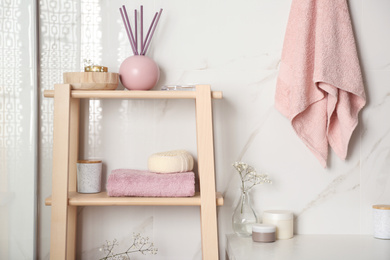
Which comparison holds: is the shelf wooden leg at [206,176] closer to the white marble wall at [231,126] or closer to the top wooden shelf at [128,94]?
the top wooden shelf at [128,94]

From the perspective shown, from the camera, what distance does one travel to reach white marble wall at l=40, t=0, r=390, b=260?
1672 mm

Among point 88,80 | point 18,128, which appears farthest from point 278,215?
point 18,128

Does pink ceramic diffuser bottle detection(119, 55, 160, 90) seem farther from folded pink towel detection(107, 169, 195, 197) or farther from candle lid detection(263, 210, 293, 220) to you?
candle lid detection(263, 210, 293, 220)

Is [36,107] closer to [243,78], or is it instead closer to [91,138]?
[91,138]

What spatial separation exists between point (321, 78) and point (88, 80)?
700 millimetres

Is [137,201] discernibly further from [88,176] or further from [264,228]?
[264,228]

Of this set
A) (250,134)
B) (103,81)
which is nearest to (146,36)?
(103,81)

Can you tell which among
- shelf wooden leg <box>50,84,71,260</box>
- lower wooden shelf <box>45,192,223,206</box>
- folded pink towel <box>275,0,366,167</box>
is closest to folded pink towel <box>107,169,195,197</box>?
lower wooden shelf <box>45,192,223,206</box>

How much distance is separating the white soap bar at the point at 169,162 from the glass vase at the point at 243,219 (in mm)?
221

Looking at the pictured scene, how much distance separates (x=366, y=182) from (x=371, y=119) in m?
0.21

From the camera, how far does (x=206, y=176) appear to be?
147 centimetres

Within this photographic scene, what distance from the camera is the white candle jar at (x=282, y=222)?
1594 mm

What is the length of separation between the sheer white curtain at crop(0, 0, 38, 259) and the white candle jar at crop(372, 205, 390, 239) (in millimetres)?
1081

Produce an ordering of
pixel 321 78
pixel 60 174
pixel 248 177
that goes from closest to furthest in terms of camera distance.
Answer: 1. pixel 60 174
2. pixel 321 78
3. pixel 248 177
